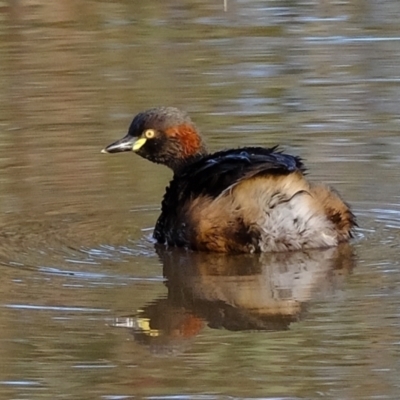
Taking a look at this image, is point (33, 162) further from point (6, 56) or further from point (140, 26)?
point (140, 26)

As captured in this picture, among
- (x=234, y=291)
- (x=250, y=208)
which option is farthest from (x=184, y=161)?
(x=234, y=291)

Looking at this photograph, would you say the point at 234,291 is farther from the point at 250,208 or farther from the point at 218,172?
the point at 218,172

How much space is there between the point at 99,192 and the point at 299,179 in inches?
60.9

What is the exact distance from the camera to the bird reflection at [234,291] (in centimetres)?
560

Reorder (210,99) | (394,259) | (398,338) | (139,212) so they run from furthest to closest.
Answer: (210,99) < (139,212) < (394,259) < (398,338)

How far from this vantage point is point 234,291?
6070 mm

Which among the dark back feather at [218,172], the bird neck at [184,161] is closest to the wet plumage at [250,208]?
the dark back feather at [218,172]

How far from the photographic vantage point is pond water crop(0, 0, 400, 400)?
5098 millimetres

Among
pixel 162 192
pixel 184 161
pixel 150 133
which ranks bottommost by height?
pixel 162 192

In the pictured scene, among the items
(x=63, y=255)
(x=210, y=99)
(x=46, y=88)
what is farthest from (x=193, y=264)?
(x=46, y=88)

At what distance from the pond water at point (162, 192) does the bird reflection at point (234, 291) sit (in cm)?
1

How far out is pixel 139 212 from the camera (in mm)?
7500

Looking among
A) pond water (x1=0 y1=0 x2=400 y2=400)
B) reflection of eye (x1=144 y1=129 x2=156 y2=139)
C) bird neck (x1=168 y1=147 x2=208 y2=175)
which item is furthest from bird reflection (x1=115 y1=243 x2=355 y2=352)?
reflection of eye (x1=144 y1=129 x2=156 y2=139)

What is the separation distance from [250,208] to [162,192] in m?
1.47
